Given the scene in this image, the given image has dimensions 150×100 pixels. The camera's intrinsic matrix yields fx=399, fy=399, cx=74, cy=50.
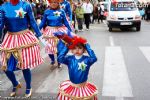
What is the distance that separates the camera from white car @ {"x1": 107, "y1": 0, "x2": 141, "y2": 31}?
849 inches

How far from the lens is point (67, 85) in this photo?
502cm

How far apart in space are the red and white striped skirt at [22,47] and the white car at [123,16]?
15.0 metres

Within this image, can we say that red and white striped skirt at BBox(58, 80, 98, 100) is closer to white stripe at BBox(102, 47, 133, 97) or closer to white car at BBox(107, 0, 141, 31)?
white stripe at BBox(102, 47, 133, 97)

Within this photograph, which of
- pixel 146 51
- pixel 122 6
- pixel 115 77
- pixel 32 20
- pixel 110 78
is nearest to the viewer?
pixel 32 20

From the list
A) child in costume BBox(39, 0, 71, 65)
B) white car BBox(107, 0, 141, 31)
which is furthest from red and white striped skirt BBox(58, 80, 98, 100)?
white car BBox(107, 0, 141, 31)

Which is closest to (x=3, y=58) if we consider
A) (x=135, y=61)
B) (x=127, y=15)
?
(x=135, y=61)

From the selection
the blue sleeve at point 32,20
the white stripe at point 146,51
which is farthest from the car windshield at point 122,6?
the blue sleeve at point 32,20

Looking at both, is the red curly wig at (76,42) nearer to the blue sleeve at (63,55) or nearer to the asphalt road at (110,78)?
the blue sleeve at (63,55)

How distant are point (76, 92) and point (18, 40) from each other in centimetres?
228

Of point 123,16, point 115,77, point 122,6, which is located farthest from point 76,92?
point 122,6

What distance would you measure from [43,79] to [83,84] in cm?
374

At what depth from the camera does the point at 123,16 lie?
2162 cm

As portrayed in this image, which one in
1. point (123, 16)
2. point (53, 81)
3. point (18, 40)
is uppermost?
point (18, 40)

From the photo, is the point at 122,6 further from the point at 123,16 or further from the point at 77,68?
the point at 77,68
